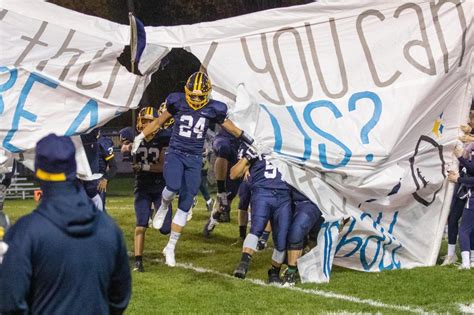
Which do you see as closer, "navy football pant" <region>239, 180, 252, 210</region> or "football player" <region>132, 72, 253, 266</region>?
"football player" <region>132, 72, 253, 266</region>

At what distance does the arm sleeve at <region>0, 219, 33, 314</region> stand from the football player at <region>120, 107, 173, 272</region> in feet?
18.2

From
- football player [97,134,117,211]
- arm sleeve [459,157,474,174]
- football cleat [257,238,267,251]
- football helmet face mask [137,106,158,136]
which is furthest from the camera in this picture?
football cleat [257,238,267,251]

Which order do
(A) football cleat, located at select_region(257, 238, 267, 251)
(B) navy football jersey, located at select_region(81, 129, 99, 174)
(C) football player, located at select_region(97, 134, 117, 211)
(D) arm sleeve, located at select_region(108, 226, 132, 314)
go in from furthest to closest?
(A) football cleat, located at select_region(257, 238, 267, 251) < (C) football player, located at select_region(97, 134, 117, 211) < (B) navy football jersey, located at select_region(81, 129, 99, 174) < (D) arm sleeve, located at select_region(108, 226, 132, 314)

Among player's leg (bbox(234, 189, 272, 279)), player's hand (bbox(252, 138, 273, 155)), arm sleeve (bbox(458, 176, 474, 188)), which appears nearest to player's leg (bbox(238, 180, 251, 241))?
player's hand (bbox(252, 138, 273, 155))

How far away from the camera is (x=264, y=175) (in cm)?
833

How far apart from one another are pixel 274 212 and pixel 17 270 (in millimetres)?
5280

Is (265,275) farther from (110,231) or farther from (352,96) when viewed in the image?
(110,231)

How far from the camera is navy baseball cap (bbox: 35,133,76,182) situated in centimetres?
323

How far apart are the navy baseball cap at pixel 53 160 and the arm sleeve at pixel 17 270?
0.20 m

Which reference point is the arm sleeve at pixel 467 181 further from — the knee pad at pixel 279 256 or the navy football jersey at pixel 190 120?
the navy football jersey at pixel 190 120

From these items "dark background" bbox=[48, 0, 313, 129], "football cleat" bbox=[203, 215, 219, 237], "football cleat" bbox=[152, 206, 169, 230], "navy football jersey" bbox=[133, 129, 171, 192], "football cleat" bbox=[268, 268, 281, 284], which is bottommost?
"football cleat" bbox=[203, 215, 219, 237]

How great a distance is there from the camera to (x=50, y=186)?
10.6 ft

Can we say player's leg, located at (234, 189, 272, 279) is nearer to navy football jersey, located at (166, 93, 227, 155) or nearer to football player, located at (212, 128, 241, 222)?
navy football jersey, located at (166, 93, 227, 155)

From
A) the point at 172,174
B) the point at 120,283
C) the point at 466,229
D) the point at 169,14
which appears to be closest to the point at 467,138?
the point at 466,229
